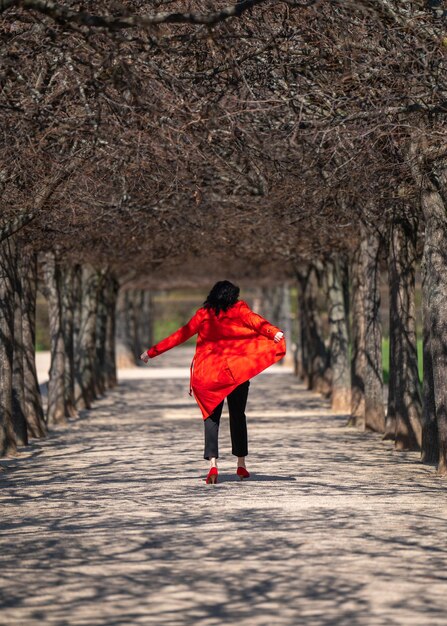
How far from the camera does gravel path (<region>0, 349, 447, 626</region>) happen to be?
7.64 metres

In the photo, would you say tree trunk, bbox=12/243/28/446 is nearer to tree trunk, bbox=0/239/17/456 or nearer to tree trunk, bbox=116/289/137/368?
tree trunk, bbox=0/239/17/456

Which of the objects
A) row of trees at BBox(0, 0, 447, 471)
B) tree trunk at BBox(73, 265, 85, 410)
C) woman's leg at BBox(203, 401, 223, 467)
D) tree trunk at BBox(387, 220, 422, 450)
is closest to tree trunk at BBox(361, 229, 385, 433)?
row of trees at BBox(0, 0, 447, 471)

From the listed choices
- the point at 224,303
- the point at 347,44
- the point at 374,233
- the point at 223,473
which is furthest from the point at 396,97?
the point at 374,233

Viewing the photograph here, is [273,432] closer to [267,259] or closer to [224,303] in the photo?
[224,303]

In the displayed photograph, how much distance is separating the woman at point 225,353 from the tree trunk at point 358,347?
1055 cm

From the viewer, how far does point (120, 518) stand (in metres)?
11.7

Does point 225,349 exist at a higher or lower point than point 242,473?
higher

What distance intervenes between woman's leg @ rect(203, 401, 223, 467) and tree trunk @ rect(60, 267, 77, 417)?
45.6ft

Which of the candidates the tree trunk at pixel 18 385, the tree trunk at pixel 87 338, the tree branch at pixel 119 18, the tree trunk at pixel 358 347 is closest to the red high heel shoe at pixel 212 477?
the tree branch at pixel 119 18

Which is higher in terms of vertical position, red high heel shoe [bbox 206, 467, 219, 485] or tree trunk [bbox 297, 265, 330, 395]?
tree trunk [bbox 297, 265, 330, 395]

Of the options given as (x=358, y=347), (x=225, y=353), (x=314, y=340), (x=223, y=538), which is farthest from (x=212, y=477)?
(x=314, y=340)

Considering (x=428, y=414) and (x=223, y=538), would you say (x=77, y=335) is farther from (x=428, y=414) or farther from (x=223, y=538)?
(x=223, y=538)

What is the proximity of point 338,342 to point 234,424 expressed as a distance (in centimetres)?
1758

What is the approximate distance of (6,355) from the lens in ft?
63.8
